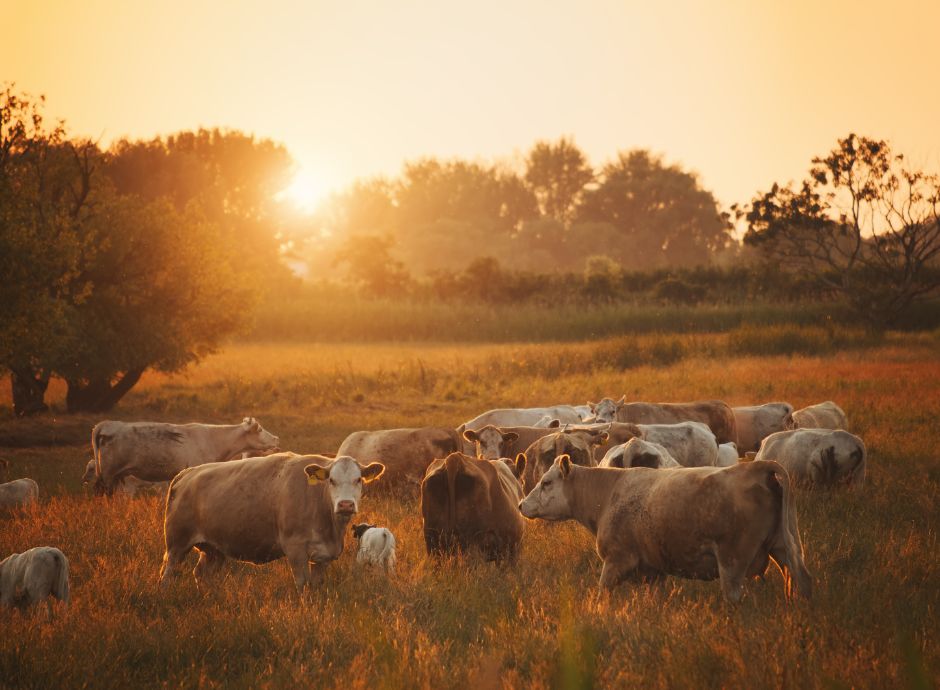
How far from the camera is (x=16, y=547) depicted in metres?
10.9

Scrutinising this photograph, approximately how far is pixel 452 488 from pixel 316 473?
1453mm

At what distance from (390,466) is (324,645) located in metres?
7.60

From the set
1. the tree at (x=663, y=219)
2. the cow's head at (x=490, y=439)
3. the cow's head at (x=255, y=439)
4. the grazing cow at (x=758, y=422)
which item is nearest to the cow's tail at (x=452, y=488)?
the cow's head at (x=490, y=439)

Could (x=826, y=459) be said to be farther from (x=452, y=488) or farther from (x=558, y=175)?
(x=558, y=175)

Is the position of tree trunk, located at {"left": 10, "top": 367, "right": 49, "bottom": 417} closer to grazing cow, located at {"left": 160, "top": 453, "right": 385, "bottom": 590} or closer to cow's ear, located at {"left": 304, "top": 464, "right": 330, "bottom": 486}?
grazing cow, located at {"left": 160, "top": 453, "right": 385, "bottom": 590}

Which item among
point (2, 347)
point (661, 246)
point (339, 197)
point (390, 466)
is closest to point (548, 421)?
point (390, 466)

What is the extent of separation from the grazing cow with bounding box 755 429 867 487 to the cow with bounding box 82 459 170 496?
1018cm

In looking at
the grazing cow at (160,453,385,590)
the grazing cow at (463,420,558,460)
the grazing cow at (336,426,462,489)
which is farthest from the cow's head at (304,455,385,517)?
the grazing cow at (336,426,462,489)

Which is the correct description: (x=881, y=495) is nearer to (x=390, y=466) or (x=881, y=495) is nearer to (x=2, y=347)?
(x=390, y=466)

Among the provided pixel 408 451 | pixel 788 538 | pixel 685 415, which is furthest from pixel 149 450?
pixel 788 538

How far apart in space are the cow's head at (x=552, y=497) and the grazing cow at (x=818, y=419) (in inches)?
396

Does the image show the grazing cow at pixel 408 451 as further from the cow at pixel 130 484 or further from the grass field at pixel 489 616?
the cow at pixel 130 484

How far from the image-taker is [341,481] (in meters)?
9.33

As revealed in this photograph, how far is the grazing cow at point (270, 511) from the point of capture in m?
9.42
